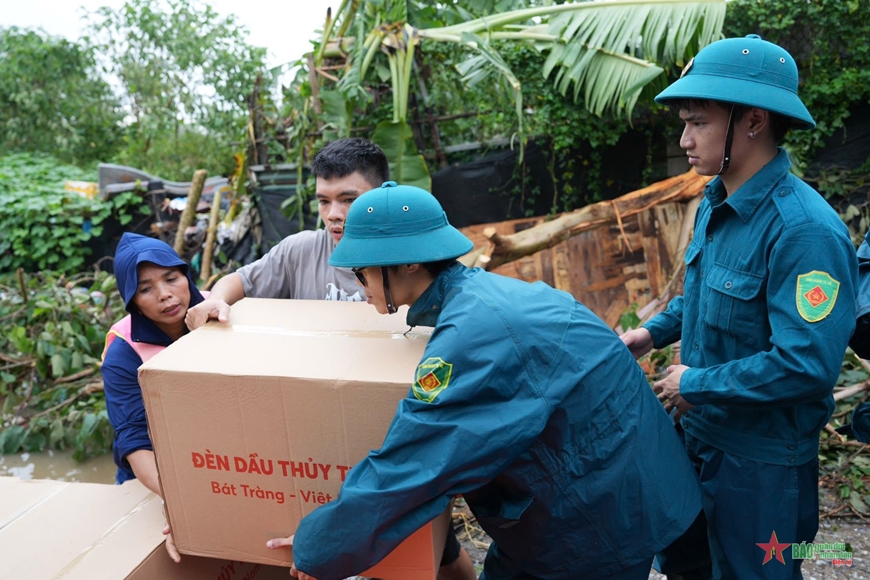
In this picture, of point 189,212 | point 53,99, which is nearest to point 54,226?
point 189,212

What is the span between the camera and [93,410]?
3951mm

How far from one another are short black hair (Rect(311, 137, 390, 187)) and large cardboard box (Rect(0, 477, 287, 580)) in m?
1.05

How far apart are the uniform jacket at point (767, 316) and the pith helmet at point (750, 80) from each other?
0.15m

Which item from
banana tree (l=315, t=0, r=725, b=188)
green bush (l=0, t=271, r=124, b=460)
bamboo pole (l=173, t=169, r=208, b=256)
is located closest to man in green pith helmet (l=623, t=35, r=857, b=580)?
banana tree (l=315, t=0, r=725, b=188)

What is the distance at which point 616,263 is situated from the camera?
4293mm

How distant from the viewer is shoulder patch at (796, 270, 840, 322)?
1.37 metres

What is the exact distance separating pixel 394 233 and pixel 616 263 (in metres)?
3.20

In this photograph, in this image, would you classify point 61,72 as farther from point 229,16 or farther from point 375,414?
point 375,414

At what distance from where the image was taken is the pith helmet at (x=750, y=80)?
4.76ft

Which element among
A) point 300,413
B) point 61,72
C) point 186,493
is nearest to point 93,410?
point 186,493

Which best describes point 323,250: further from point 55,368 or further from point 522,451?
point 55,368

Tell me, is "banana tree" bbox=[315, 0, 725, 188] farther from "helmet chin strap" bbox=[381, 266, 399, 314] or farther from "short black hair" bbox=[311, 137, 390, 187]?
"helmet chin strap" bbox=[381, 266, 399, 314]

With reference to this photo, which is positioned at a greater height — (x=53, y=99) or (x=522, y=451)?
(x=53, y=99)

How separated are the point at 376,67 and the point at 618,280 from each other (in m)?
2.33
